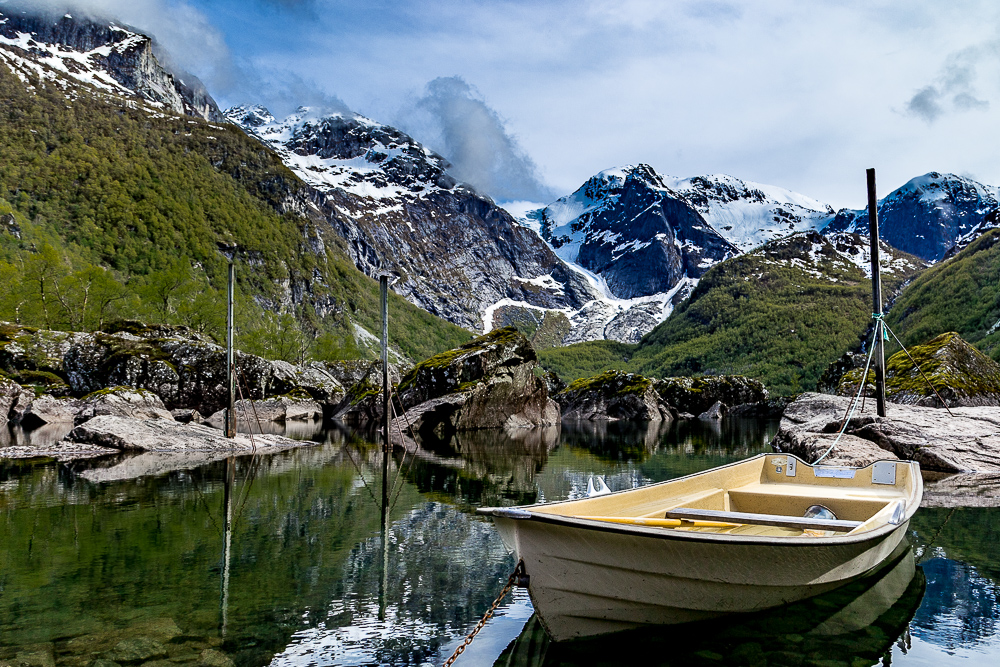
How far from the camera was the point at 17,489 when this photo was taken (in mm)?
17562

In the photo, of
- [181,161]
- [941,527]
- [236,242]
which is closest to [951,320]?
[941,527]

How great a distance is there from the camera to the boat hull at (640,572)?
22.3 feet

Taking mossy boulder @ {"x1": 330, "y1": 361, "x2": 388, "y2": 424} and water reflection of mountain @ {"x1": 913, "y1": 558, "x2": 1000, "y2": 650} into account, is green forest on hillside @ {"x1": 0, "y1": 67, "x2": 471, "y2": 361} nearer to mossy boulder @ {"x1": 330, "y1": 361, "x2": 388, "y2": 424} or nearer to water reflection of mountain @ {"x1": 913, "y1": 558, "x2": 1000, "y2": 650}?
mossy boulder @ {"x1": 330, "y1": 361, "x2": 388, "y2": 424}

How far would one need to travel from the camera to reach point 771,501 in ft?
40.2

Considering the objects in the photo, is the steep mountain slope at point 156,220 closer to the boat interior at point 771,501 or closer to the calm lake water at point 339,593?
the calm lake water at point 339,593

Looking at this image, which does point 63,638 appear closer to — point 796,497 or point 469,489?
point 796,497

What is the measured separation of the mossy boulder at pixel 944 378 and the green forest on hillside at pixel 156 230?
65412mm

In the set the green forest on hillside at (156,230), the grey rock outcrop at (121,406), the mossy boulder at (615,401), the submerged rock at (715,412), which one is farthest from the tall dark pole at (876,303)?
the green forest on hillside at (156,230)

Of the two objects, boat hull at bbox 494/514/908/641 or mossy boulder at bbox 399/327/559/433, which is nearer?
boat hull at bbox 494/514/908/641

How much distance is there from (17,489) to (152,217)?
133 m

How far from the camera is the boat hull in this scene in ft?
22.3

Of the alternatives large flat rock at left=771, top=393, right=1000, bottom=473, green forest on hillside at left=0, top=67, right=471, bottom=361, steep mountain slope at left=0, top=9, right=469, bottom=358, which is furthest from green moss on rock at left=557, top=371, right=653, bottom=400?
large flat rock at left=771, top=393, right=1000, bottom=473

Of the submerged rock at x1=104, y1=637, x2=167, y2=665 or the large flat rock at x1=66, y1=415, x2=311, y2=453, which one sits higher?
the large flat rock at x1=66, y1=415, x2=311, y2=453

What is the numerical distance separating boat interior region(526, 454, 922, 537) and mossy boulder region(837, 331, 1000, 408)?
20.9 meters
